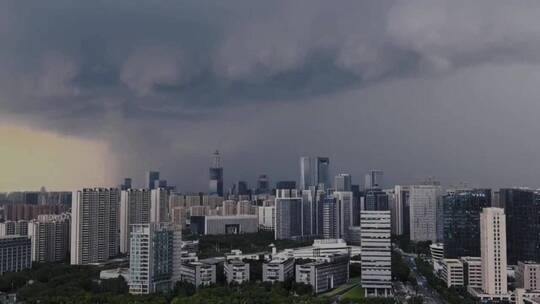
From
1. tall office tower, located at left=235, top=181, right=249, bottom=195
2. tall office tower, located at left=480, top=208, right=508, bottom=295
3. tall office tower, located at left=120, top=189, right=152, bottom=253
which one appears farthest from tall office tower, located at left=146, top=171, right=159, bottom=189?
tall office tower, located at left=480, top=208, right=508, bottom=295

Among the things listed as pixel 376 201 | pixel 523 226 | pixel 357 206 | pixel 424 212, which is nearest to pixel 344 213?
pixel 357 206

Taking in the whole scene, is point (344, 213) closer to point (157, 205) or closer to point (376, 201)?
point (376, 201)

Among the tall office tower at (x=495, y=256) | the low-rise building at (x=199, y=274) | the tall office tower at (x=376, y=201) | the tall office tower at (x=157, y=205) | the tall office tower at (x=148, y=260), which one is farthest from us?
the tall office tower at (x=376, y=201)

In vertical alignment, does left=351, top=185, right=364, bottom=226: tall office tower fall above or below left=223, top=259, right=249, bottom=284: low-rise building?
above

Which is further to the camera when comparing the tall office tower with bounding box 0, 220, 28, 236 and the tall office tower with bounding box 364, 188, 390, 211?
the tall office tower with bounding box 364, 188, 390, 211

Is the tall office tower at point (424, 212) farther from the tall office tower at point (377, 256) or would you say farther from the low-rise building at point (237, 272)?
the low-rise building at point (237, 272)

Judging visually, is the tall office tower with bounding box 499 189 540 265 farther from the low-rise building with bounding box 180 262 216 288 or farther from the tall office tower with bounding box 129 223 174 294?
the tall office tower with bounding box 129 223 174 294

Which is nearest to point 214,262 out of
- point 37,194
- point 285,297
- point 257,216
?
point 285,297

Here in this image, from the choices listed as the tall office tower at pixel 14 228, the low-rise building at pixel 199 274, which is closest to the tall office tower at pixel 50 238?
the tall office tower at pixel 14 228
